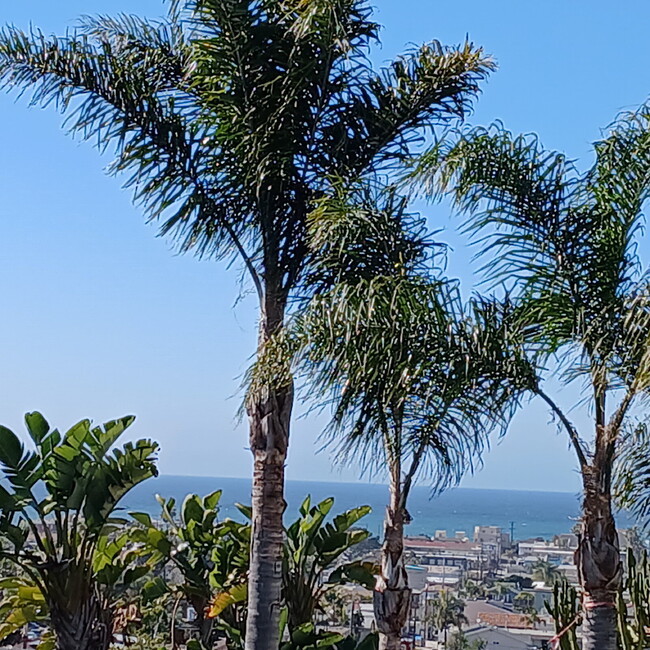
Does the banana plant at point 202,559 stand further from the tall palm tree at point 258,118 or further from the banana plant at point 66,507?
the tall palm tree at point 258,118

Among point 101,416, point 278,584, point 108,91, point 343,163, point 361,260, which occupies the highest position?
point 108,91

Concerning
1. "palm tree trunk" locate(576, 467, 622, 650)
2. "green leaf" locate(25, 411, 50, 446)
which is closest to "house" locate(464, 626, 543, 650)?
"palm tree trunk" locate(576, 467, 622, 650)

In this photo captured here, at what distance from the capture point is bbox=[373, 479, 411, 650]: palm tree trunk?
5406 mm

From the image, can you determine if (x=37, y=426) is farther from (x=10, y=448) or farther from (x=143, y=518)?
(x=143, y=518)

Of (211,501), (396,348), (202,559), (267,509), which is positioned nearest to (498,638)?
(211,501)

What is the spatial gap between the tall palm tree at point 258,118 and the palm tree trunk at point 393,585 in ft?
2.31

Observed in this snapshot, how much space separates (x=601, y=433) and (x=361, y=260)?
62.2 inches

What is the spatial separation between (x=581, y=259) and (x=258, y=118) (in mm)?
2169

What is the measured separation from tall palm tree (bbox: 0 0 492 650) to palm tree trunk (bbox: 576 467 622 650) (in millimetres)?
1843

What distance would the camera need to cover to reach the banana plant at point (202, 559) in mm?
6496

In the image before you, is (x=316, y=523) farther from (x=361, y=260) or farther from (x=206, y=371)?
(x=361, y=260)

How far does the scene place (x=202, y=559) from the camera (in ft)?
22.5

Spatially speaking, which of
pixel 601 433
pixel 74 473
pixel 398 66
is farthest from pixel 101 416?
pixel 601 433

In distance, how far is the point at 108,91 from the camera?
5562mm
